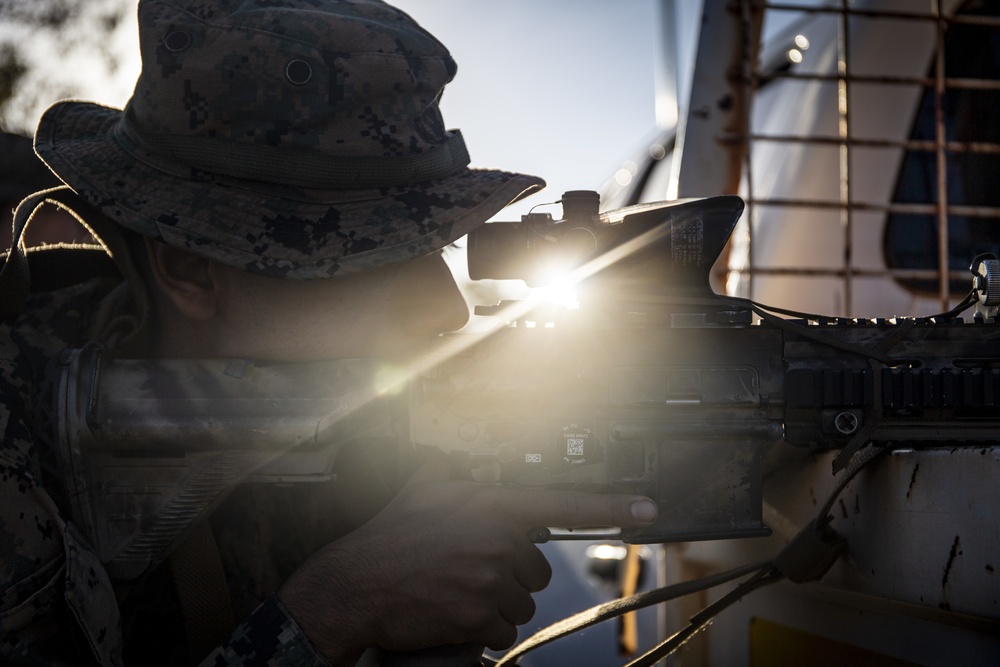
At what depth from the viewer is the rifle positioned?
5.26 feet

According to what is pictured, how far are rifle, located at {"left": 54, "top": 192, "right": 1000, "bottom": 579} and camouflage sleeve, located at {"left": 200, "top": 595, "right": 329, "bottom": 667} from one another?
240 mm

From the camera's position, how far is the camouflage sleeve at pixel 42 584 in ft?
4.45

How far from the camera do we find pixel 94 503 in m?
1.60

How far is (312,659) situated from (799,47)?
6863 mm

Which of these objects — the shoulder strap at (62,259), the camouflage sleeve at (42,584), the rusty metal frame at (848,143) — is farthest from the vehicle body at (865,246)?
the shoulder strap at (62,259)

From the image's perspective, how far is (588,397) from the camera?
1730mm

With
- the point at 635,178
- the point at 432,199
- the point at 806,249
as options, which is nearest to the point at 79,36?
the point at 635,178

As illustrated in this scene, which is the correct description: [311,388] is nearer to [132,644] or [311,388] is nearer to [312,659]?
[312,659]

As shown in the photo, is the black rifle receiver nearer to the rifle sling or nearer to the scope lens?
the scope lens

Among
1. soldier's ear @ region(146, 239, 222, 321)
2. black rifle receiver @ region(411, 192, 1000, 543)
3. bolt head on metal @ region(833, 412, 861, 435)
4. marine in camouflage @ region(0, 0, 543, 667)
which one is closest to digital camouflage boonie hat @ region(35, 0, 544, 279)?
marine in camouflage @ region(0, 0, 543, 667)

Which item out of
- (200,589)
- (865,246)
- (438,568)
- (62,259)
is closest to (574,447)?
(438,568)

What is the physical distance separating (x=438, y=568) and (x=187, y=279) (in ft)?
2.55

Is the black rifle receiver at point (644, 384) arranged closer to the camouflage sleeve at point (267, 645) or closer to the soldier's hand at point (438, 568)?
the soldier's hand at point (438, 568)

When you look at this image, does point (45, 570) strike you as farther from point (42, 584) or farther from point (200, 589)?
point (200, 589)
